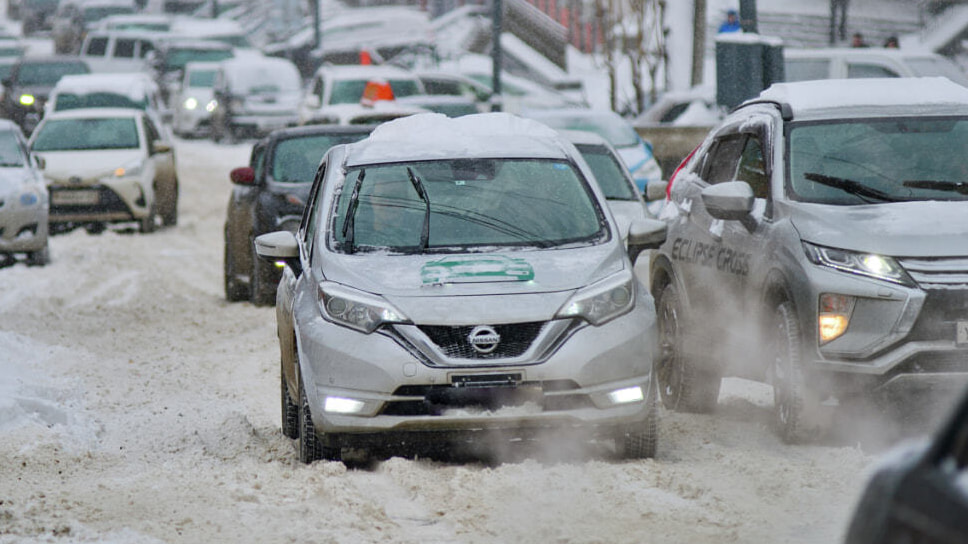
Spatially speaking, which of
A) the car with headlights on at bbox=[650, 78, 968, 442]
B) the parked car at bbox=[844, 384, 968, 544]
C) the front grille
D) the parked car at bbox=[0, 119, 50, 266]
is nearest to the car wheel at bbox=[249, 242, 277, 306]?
the parked car at bbox=[0, 119, 50, 266]

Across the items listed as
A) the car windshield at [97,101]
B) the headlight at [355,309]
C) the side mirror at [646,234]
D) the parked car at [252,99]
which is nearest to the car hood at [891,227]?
the side mirror at [646,234]

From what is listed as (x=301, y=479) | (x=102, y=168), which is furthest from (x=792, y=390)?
(x=102, y=168)

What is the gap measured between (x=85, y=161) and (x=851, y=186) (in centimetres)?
1567

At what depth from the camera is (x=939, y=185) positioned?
27.7 ft

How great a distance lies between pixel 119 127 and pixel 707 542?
1844 cm

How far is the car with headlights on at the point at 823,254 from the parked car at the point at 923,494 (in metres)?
4.37

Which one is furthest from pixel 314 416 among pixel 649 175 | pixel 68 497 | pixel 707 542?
pixel 649 175

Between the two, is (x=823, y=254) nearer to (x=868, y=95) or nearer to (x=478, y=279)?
(x=868, y=95)

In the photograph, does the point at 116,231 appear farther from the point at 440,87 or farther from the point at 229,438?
the point at 229,438

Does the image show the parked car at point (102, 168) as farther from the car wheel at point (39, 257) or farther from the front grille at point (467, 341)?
the front grille at point (467, 341)

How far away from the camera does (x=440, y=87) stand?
35.7m

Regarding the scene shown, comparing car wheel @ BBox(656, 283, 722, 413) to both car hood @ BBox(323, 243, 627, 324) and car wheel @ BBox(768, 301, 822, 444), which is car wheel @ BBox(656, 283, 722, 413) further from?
car hood @ BBox(323, 243, 627, 324)

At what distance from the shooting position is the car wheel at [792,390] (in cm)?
793

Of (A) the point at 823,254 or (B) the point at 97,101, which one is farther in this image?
(B) the point at 97,101
